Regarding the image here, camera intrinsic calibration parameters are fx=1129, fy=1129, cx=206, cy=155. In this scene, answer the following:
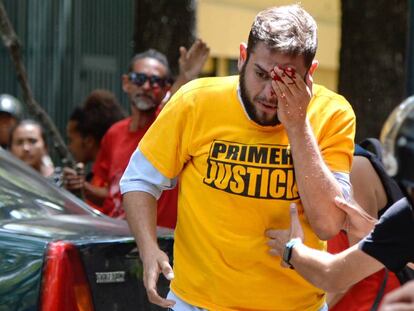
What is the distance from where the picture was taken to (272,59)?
3738 mm

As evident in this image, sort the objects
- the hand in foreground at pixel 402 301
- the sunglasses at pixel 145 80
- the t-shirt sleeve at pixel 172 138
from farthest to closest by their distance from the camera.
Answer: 1. the sunglasses at pixel 145 80
2. the t-shirt sleeve at pixel 172 138
3. the hand in foreground at pixel 402 301

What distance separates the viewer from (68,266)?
14.5 feet

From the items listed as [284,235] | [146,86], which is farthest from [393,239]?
[146,86]

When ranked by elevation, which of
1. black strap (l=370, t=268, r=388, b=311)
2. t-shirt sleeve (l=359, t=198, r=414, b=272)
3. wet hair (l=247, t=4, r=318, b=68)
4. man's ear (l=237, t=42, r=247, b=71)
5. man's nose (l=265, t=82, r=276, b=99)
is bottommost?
black strap (l=370, t=268, r=388, b=311)

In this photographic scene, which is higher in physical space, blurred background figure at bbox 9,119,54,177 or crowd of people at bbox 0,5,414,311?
crowd of people at bbox 0,5,414,311

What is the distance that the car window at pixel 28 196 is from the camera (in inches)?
200

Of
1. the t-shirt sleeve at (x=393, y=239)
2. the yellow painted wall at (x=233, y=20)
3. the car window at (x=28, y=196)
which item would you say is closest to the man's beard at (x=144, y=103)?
the car window at (x=28, y=196)

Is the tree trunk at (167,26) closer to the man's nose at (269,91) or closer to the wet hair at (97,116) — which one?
the wet hair at (97,116)

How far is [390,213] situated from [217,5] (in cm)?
1365

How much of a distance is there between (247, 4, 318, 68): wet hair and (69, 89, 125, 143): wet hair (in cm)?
486

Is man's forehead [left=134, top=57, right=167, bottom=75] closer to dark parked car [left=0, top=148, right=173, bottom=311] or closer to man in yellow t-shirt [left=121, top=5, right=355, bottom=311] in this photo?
dark parked car [left=0, top=148, right=173, bottom=311]

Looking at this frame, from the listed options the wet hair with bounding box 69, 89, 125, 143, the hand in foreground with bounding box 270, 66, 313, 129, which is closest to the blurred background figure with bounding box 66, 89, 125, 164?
the wet hair with bounding box 69, 89, 125, 143

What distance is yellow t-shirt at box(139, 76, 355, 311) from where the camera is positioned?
3803mm

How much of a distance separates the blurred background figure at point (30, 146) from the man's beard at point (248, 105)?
468cm
